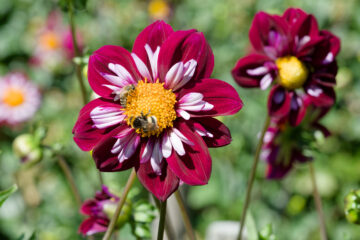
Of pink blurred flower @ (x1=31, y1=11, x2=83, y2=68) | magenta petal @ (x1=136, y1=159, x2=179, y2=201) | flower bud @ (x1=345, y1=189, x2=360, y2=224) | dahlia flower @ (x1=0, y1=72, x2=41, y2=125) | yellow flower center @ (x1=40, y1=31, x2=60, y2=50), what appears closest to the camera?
magenta petal @ (x1=136, y1=159, x2=179, y2=201)

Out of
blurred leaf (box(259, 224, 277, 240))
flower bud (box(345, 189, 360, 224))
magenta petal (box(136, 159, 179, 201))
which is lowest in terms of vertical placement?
blurred leaf (box(259, 224, 277, 240))

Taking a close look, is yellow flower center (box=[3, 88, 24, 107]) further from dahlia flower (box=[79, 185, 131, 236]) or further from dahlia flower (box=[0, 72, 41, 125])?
dahlia flower (box=[79, 185, 131, 236])

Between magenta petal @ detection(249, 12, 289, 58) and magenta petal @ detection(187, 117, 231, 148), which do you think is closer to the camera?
magenta petal @ detection(187, 117, 231, 148)

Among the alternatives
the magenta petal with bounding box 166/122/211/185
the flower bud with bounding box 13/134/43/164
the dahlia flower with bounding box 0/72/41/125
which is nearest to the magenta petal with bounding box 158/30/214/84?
the magenta petal with bounding box 166/122/211/185

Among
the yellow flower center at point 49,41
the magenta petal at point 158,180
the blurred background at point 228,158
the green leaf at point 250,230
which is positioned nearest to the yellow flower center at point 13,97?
the blurred background at point 228,158

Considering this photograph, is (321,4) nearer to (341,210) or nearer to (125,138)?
(341,210)
